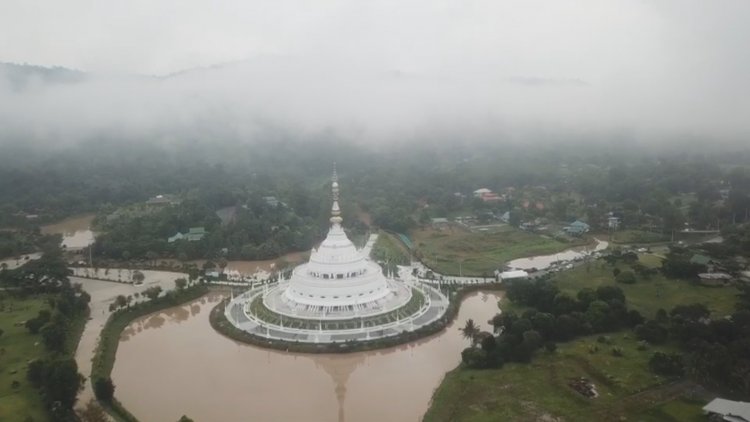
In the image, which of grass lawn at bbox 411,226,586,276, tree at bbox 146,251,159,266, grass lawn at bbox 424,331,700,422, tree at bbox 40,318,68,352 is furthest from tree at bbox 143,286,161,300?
grass lawn at bbox 424,331,700,422

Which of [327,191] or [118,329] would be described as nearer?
[118,329]

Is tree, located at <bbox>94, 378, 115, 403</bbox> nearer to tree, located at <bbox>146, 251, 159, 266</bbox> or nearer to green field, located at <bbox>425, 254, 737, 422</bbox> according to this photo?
green field, located at <bbox>425, 254, 737, 422</bbox>

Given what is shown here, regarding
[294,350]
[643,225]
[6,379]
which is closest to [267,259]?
[294,350]

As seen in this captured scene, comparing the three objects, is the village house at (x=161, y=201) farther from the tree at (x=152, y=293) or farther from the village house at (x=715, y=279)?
the village house at (x=715, y=279)

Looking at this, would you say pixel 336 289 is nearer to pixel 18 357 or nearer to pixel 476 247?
pixel 18 357

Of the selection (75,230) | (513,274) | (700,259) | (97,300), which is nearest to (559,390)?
(513,274)

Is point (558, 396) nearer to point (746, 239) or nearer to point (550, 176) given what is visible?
point (746, 239)

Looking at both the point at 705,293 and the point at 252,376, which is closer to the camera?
the point at 252,376
